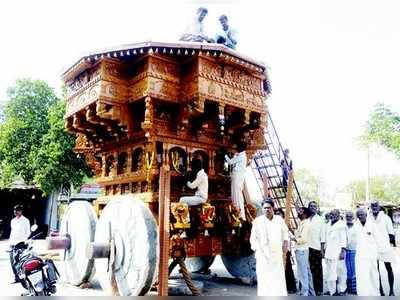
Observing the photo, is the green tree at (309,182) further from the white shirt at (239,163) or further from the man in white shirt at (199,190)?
the man in white shirt at (199,190)

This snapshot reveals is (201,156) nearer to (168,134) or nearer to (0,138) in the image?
(168,134)

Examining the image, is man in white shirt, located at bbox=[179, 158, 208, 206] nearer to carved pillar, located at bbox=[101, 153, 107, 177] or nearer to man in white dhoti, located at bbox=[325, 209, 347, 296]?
carved pillar, located at bbox=[101, 153, 107, 177]

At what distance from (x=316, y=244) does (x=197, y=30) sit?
16.0ft

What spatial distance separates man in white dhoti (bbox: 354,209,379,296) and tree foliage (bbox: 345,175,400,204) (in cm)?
4476

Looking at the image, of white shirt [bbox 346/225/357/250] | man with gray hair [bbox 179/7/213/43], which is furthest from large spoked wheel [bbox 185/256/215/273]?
man with gray hair [bbox 179/7/213/43]

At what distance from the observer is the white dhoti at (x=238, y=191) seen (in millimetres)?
7949

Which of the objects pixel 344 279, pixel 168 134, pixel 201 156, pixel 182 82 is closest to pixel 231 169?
pixel 201 156

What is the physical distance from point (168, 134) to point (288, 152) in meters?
3.83

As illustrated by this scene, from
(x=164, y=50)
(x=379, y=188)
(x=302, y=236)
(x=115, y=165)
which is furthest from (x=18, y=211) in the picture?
(x=379, y=188)

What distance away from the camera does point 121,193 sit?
8680 mm

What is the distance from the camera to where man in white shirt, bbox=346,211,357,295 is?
8.77 m

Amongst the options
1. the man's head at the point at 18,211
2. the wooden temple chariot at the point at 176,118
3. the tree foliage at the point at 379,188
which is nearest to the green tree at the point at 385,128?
the wooden temple chariot at the point at 176,118

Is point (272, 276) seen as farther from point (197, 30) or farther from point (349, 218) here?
point (197, 30)

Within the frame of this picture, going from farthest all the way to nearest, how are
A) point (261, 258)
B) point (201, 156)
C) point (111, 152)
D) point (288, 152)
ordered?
point (288, 152)
point (111, 152)
point (201, 156)
point (261, 258)
